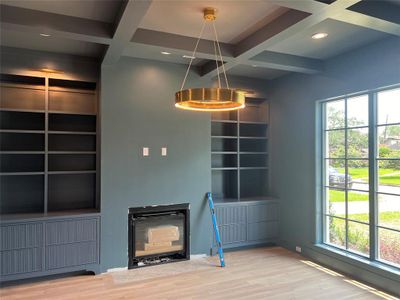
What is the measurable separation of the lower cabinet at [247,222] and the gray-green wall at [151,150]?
0.29 meters

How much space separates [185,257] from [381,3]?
382 cm

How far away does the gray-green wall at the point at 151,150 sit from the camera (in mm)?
3846

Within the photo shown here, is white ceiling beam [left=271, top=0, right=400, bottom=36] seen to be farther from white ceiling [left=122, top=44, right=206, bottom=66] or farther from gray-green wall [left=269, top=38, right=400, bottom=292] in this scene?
white ceiling [left=122, top=44, right=206, bottom=66]

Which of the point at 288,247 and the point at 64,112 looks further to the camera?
the point at 288,247

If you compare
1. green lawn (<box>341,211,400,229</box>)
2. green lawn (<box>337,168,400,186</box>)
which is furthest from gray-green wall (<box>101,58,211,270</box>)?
green lawn (<box>341,211,400,229</box>)

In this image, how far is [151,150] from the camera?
409cm

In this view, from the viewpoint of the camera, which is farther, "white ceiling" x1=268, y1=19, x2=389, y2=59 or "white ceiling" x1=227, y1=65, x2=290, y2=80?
"white ceiling" x1=227, y1=65, x2=290, y2=80

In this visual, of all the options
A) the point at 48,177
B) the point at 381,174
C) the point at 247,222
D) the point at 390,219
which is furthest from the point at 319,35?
the point at 48,177

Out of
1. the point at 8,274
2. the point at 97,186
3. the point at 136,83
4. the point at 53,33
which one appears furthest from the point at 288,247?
the point at 53,33

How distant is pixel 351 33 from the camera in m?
3.24

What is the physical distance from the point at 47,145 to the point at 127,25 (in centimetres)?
209

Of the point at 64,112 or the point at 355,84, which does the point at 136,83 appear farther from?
the point at 355,84

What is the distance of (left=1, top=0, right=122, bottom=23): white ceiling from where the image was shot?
8.45 feet

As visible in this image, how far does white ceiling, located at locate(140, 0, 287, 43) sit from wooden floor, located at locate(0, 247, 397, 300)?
2905 mm
